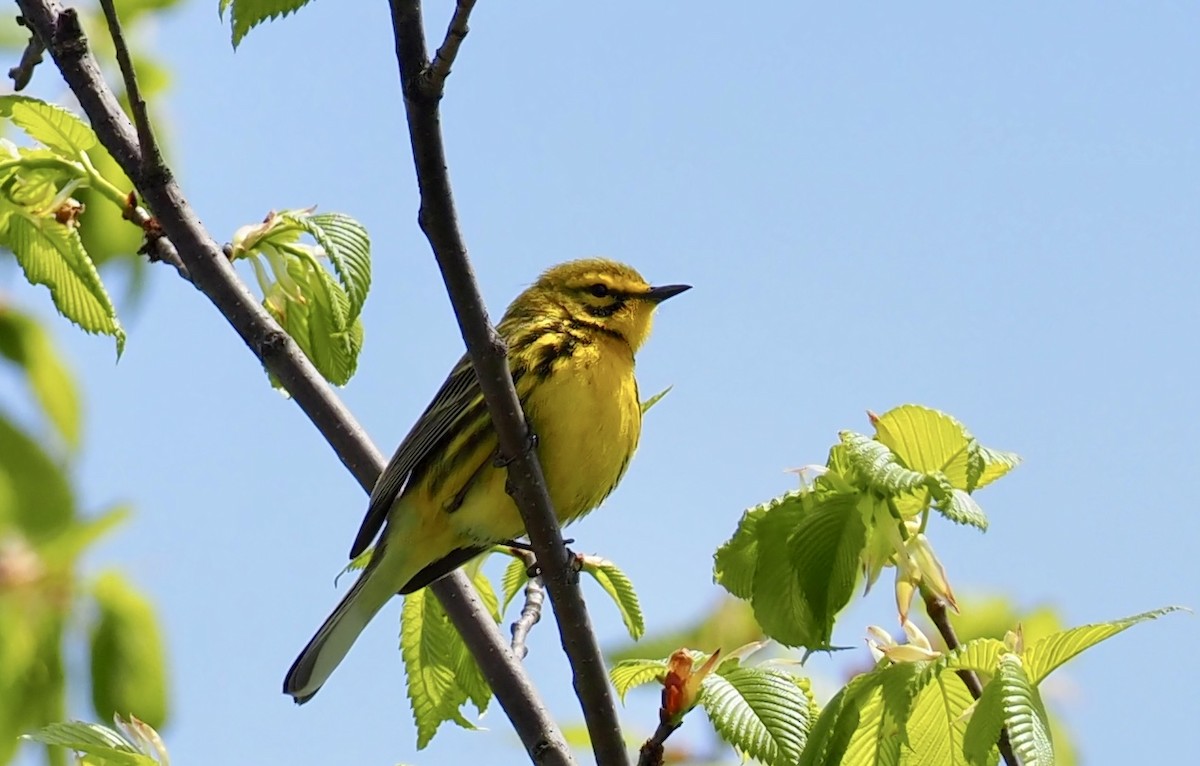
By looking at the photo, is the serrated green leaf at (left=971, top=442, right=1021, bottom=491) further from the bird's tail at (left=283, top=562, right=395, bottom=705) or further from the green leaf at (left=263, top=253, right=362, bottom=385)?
the bird's tail at (left=283, top=562, right=395, bottom=705)

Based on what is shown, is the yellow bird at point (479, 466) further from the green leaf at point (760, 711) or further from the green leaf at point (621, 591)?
the green leaf at point (760, 711)

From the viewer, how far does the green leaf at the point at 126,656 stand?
131 inches

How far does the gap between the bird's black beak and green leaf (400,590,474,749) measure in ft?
4.96

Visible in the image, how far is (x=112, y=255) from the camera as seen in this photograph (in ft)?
13.0

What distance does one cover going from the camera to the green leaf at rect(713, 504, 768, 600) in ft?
8.12

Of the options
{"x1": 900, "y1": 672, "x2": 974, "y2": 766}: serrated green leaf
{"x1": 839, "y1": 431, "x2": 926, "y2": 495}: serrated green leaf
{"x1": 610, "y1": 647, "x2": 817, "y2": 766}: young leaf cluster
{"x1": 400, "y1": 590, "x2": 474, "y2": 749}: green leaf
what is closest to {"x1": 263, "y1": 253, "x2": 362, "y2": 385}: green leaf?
{"x1": 400, "y1": 590, "x2": 474, "y2": 749}: green leaf

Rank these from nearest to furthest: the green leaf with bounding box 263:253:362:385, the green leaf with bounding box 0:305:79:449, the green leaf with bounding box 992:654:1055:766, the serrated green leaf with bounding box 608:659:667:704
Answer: the green leaf with bounding box 992:654:1055:766 < the serrated green leaf with bounding box 608:659:667:704 < the green leaf with bounding box 263:253:362:385 < the green leaf with bounding box 0:305:79:449

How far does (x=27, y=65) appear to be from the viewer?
11.6 feet

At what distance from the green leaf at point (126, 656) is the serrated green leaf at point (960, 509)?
2.02m

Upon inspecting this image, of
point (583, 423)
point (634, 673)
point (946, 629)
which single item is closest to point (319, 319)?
point (583, 423)

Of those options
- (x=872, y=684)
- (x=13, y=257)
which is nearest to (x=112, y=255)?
(x=13, y=257)

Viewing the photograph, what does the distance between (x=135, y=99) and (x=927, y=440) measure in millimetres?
1688

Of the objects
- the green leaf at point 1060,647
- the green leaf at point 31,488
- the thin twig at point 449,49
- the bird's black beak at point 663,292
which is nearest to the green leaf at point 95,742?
the green leaf at point 31,488

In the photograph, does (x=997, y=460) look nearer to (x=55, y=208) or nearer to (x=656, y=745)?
(x=656, y=745)
